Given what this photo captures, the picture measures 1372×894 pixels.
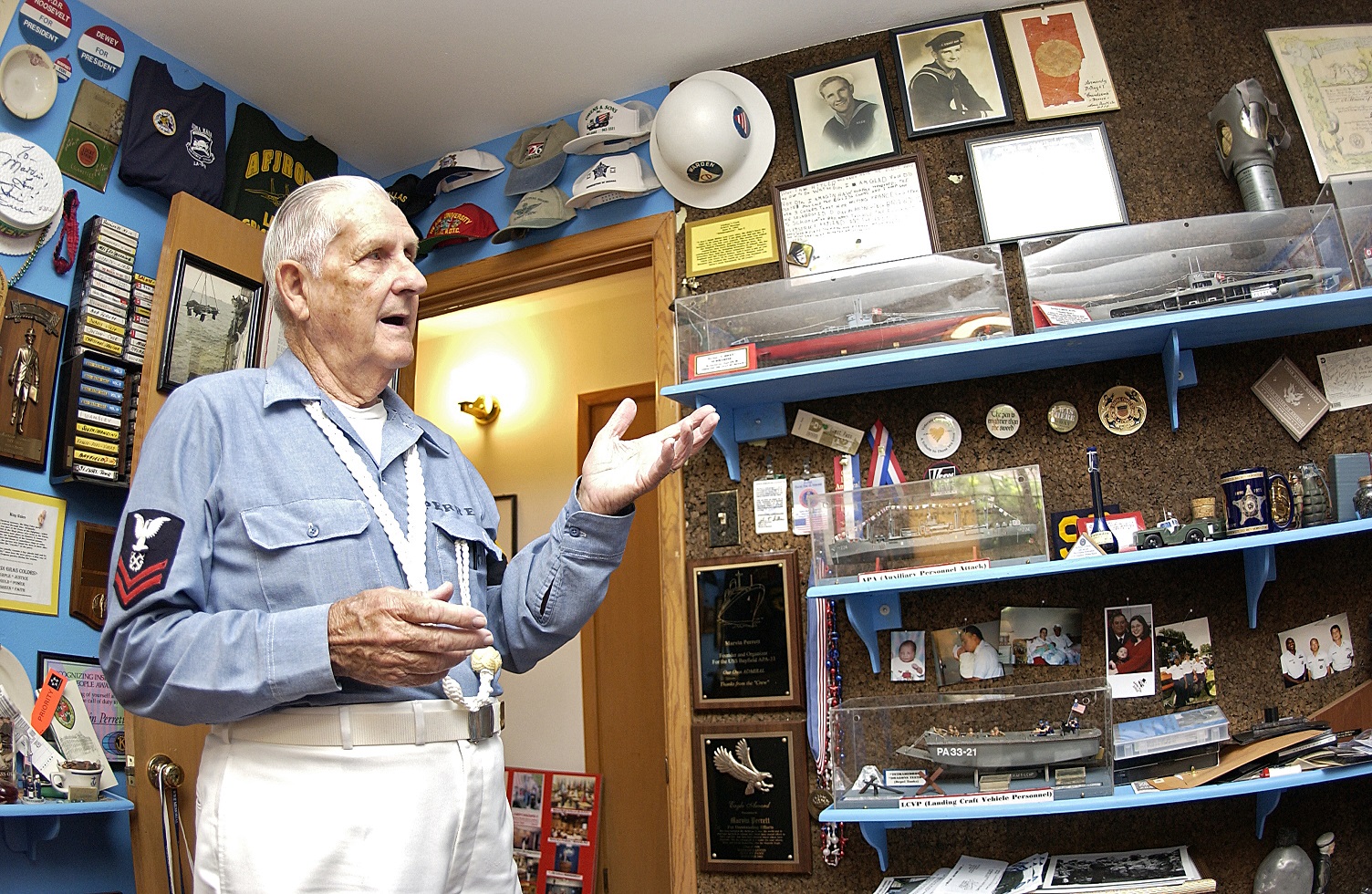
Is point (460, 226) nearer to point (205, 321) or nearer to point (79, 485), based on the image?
point (205, 321)

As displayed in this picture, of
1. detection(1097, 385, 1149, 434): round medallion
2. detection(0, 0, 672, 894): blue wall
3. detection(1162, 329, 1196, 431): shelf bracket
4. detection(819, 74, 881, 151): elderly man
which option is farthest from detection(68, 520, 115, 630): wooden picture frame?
detection(1162, 329, 1196, 431): shelf bracket

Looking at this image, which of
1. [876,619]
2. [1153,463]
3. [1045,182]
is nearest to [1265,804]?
[1153,463]

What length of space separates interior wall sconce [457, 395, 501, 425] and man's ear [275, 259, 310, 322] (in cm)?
286

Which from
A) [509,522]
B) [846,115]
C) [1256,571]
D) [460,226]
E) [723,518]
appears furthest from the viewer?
[509,522]

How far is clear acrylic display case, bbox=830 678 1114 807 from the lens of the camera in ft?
6.24

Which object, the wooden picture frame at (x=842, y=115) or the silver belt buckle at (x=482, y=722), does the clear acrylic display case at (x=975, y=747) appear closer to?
the silver belt buckle at (x=482, y=722)

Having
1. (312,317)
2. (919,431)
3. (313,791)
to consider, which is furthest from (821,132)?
(313,791)

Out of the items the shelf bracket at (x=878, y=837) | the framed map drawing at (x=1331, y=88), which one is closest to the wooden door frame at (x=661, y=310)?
the shelf bracket at (x=878, y=837)

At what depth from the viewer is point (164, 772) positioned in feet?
6.57

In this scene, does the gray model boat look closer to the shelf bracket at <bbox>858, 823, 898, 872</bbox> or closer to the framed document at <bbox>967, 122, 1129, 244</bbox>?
the shelf bracket at <bbox>858, 823, 898, 872</bbox>

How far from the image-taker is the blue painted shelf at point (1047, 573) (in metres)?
1.88

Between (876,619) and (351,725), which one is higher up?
(876,619)

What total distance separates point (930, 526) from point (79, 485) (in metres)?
1.92

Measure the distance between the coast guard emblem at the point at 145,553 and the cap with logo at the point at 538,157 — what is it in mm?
1904
